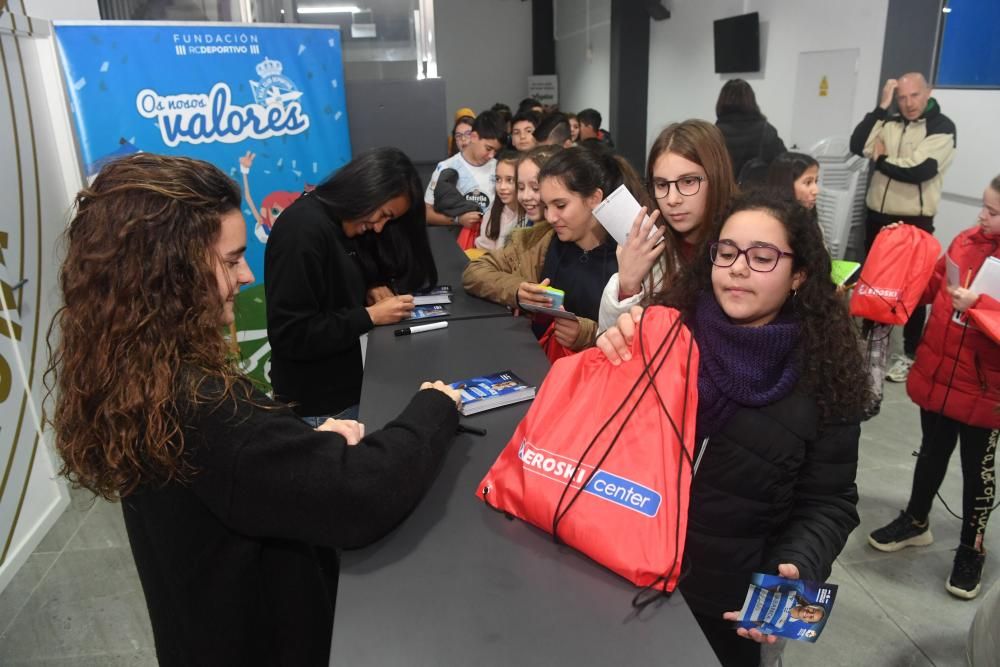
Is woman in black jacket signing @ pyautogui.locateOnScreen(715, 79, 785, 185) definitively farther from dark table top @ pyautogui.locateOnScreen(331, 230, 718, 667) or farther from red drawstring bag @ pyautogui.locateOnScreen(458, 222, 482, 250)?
dark table top @ pyautogui.locateOnScreen(331, 230, 718, 667)

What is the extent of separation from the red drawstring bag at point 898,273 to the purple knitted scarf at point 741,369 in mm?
1614

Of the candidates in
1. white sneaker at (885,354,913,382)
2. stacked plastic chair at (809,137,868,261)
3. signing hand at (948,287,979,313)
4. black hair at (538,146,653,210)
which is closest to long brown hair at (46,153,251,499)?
black hair at (538,146,653,210)

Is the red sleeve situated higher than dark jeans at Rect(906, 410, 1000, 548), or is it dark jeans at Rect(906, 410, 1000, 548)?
the red sleeve

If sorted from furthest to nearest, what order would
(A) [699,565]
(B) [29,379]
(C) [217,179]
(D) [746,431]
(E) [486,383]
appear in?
(B) [29,379] → (E) [486,383] → (A) [699,565] → (D) [746,431] → (C) [217,179]

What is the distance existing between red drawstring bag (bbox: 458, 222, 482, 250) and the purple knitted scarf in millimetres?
2490

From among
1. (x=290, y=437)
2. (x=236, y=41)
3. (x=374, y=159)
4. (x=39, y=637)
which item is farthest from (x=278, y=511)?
(x=236, y=41)

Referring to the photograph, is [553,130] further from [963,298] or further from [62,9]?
[963,298]

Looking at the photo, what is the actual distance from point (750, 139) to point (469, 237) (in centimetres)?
261

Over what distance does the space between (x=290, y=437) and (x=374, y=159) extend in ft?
4.11

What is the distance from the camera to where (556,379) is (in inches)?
46.7

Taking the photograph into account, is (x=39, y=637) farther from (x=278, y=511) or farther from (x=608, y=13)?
(x=608, y=13)

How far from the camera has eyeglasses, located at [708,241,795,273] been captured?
3.92 ft

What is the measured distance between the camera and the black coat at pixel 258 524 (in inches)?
36.9

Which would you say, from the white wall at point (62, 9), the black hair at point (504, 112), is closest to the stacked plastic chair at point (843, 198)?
the black hair at point (504, 112)
